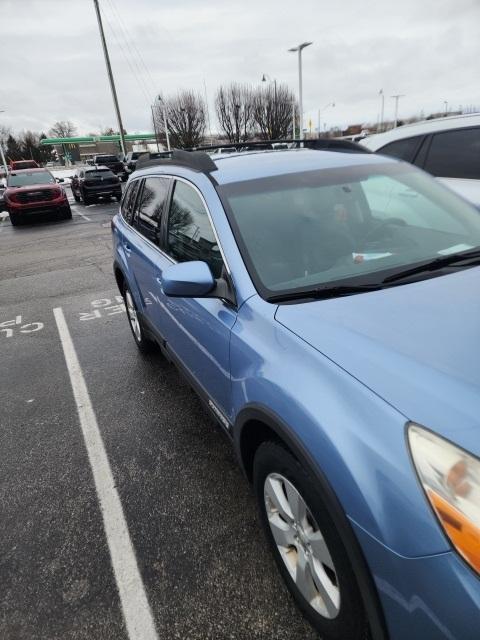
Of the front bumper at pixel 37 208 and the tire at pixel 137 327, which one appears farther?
the front bumper at pixel 37 208

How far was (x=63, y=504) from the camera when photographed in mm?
2654

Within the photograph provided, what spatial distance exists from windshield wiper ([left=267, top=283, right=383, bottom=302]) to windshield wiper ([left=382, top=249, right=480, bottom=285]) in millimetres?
102

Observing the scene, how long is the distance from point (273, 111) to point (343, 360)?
2188 inches

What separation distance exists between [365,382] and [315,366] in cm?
20

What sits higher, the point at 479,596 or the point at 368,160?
the point at 368,160

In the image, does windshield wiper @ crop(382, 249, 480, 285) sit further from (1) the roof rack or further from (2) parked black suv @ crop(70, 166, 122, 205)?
(2) parked black suv @ crop(70, 166, 122, 205)

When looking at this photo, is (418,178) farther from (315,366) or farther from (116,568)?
(116,568)

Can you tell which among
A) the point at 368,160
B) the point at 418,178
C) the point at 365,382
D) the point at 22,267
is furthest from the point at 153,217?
the point at 22,267

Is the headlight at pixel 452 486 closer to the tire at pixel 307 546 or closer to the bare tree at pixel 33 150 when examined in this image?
the tire at pixel 307 546

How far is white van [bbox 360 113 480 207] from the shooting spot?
472cm

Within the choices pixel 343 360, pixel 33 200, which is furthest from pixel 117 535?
pixel 33 200

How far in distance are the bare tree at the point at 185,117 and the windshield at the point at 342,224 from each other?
54378 millimetres

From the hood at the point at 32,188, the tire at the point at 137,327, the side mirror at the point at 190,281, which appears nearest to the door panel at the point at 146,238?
the tire at the point at 137,327

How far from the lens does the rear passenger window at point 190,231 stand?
235 centimetres
